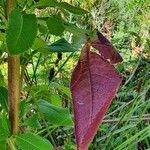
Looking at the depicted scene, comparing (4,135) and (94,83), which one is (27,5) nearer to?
(4,135)

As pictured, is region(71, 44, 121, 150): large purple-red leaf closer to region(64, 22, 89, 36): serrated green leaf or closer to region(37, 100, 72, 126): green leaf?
region(64, 22, 89, 36): serrated green leaf

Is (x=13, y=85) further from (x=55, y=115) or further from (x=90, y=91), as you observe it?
(x=90, y=91)

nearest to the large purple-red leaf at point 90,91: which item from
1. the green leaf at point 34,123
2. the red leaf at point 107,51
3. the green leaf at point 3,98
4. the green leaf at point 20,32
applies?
the red leaf at point 107,51

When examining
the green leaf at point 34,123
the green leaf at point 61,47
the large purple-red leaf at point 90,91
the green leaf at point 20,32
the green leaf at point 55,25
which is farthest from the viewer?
the green leaf at point 34,123

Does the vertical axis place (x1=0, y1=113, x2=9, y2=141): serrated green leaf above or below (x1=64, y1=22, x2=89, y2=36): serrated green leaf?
below

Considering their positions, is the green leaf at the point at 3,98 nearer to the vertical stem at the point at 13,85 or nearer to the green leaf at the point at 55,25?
the vertical stem at the point at 13,85

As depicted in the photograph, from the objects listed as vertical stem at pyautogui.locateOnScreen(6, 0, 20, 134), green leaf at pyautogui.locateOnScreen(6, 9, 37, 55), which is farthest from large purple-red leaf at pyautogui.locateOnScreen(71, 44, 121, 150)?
vertical stem at pyautogui.locateOnScreen(6, 0, 20, 134)

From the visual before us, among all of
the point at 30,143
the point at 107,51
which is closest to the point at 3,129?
the point at 30,143
